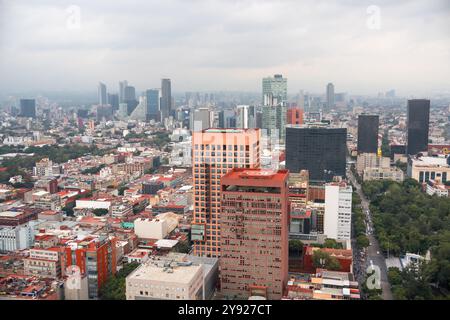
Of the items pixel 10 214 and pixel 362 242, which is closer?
pixel 362 242

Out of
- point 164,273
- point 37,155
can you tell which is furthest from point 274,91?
point 37,155

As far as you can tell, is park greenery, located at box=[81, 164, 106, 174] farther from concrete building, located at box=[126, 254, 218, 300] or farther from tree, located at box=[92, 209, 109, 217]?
concrete building, located at box=[126, 254, 218, 300]

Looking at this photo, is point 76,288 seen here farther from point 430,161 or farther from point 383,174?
point 430,161

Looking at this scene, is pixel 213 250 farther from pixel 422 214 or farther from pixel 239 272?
pixel 422 214

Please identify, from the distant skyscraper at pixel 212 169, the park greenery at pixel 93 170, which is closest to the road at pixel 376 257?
the distant skyscraper at pixel 212 169

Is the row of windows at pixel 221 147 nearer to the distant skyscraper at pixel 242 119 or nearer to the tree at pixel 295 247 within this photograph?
the distant skyscraper at pixel 242 119
